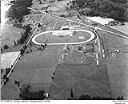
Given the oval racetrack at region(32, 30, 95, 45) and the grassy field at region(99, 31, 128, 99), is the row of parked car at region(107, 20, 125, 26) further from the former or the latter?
the oval racetrack at region(32, 30, 95, 45)

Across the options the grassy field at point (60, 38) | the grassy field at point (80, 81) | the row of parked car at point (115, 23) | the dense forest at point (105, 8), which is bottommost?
the grassy field at point (80, 81)

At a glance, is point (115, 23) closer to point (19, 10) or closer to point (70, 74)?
point (70, 74)

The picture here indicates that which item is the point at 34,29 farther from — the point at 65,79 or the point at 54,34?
the point at 65,79

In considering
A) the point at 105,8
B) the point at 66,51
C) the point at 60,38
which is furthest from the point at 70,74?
the point at 105,8

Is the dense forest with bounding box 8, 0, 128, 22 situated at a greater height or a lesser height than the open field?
greater

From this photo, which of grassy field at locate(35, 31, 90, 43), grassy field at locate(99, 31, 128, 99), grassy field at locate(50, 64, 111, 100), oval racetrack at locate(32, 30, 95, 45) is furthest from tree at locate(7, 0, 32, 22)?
grassy field at locate(50, 64, 111, 100)

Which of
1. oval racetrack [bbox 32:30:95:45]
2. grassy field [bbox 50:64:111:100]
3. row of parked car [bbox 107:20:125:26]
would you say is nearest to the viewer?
grassy field [bbox 50:64:111:100]

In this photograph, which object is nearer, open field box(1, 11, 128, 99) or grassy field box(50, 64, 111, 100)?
grassy field box(50, 64, 111, 100)

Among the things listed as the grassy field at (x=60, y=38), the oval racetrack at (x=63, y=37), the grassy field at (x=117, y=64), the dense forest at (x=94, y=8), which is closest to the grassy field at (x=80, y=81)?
the grassy field at (x=117, y=64)

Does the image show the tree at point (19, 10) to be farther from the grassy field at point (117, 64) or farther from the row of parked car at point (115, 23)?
the grassy field at point (117, 64)
